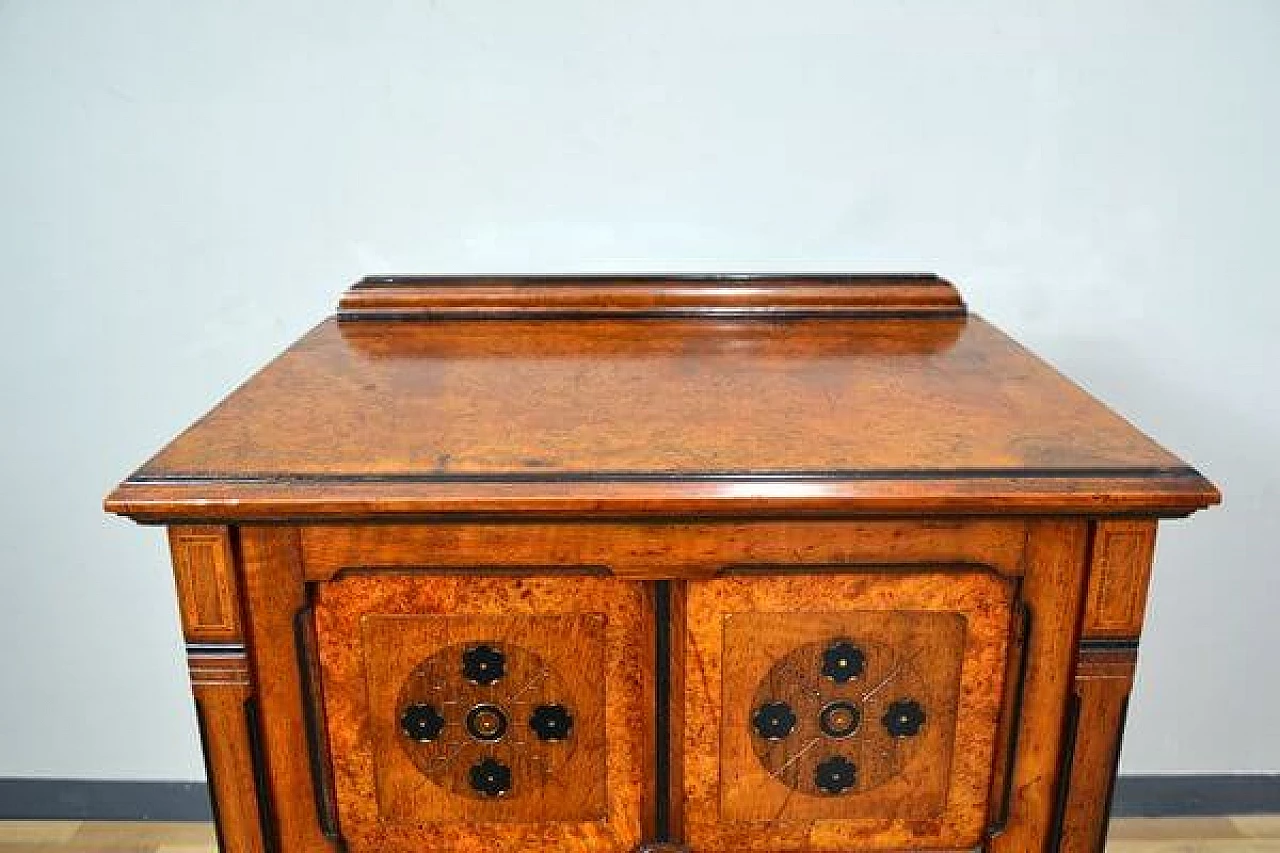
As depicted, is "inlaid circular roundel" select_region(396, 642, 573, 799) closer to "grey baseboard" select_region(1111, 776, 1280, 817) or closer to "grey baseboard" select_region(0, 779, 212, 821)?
"grey baseboard" select_region(0, 779, 212, 821)

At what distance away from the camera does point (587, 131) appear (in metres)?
1.34

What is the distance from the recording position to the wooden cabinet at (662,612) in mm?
785

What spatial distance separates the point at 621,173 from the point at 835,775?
821mm

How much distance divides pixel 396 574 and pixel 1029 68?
1.05m

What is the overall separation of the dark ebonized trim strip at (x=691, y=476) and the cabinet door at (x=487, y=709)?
0.31 ft

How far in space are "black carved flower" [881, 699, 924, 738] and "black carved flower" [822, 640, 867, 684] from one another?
0.15 ft

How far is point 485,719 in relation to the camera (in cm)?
87

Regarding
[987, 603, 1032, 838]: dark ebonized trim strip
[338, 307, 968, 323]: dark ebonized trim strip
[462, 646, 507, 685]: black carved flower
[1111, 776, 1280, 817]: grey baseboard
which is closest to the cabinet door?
[462, 646, 507, 685]: black carved flower

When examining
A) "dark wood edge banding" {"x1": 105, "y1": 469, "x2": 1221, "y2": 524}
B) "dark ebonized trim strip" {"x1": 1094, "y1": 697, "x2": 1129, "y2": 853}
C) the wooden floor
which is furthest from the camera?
the wooden floor

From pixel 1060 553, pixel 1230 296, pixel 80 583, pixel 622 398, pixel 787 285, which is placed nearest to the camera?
→ pixel 1060 553

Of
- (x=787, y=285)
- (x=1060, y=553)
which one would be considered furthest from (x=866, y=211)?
(x=1060, y=553)

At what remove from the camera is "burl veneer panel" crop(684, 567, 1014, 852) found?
0.84 metres

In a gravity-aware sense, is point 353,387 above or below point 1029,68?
below

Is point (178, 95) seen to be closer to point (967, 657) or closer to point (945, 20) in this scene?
point (945, 20)
